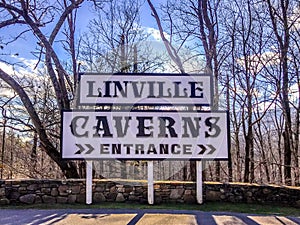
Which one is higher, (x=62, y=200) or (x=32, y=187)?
(x=32, y=187)

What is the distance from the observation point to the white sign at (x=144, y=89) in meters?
7.27

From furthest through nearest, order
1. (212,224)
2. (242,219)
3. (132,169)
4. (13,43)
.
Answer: (132,169)
(13,43)
(242,219)
(212,224)

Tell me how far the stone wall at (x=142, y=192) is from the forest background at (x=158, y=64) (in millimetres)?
3008

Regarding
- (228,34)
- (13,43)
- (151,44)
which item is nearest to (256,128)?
(228,34)

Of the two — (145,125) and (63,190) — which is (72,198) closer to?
(63,190)

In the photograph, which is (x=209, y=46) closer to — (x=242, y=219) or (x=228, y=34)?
(x=228, y=34)

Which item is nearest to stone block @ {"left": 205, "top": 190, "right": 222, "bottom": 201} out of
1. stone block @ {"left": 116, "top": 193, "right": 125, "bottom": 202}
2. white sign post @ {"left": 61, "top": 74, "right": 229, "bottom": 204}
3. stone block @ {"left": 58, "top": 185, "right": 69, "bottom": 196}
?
white sign post @ {"left": 61, "top": 74, "right": 229, "bottom": 204}

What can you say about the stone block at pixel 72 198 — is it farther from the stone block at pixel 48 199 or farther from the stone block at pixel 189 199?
the stone block at pixel 189 199

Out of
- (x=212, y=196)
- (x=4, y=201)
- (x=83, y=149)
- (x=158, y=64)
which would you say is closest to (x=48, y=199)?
(x=4, y=201)

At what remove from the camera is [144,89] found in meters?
7.34

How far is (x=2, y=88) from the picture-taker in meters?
11.9

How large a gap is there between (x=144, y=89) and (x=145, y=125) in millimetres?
779

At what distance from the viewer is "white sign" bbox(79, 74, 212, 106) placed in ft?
23.9

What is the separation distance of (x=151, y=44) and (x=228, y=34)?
317 centimetres
